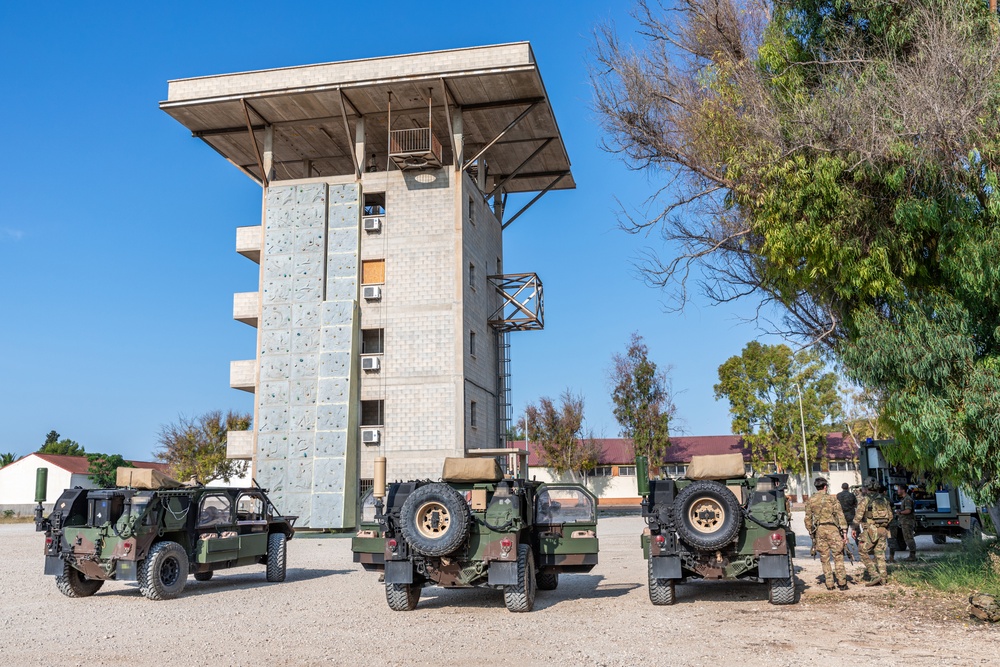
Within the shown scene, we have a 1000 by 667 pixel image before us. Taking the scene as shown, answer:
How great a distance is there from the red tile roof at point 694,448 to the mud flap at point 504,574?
4605 centimetres

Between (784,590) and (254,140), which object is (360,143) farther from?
(784,590)

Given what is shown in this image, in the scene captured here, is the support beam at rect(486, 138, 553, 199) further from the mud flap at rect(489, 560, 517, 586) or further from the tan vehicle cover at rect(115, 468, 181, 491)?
the mud flap at rect(489, 560, 517, 586)

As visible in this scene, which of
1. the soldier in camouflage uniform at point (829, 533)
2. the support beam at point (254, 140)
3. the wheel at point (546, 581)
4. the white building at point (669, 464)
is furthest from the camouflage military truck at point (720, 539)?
the white building at point (669, 464)

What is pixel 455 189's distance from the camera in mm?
31109

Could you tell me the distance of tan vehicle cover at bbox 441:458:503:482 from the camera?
42.6 ft

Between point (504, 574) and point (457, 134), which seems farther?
point (457, 134)

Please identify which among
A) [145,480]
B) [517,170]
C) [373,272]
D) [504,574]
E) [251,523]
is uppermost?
[517,170]

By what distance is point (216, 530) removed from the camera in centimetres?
1539

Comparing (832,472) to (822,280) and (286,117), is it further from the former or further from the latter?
(822,280)

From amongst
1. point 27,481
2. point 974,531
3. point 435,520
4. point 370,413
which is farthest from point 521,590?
point 27,481

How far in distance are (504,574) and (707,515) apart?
299cm

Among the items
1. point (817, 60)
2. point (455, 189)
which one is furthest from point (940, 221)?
point (455, 189)

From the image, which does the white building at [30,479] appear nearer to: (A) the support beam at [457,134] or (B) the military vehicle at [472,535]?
(A) the support beam at [457,134]

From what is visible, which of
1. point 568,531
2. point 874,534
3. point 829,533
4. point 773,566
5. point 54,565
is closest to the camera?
point 773,566
